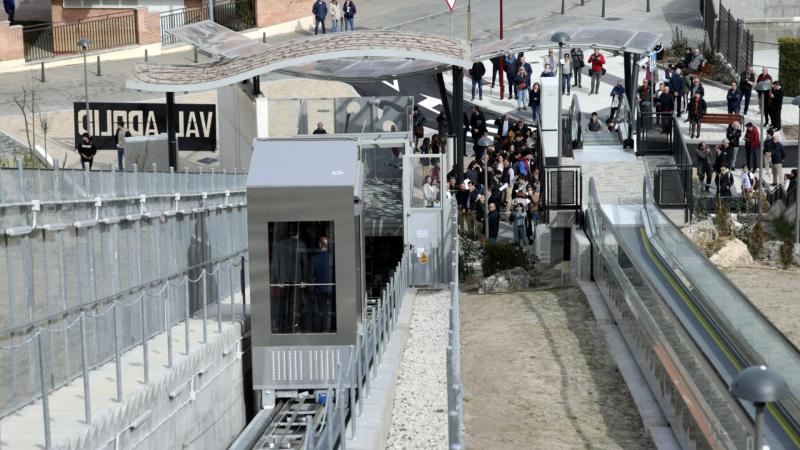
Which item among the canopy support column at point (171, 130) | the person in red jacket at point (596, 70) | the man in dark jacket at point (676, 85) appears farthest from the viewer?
the person in red jacket at point (596, 70)

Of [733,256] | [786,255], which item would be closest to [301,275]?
[733,256]

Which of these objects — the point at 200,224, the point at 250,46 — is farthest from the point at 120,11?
the point at 200,224

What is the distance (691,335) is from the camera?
716 inches

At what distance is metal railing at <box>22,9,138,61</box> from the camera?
2148 inches

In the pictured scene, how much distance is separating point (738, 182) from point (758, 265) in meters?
8.34

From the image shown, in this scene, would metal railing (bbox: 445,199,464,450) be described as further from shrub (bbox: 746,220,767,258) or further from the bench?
the bench

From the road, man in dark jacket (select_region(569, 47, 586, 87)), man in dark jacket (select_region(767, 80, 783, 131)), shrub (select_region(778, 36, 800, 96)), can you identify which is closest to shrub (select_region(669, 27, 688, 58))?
the road

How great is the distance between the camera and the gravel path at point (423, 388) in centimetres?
1848

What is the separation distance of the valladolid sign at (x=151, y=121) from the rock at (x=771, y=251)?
1825 cm

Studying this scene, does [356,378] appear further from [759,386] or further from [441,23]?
[441,23]

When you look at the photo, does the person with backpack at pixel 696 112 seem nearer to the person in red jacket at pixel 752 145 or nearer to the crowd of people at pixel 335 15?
the person in red jacket at pixel 752 145

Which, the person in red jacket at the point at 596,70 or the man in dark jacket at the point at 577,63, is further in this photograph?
the man in dark jacket at the point at 577,63

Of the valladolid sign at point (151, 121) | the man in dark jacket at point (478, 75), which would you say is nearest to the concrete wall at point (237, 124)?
the valladolid sign at point (151, 121)

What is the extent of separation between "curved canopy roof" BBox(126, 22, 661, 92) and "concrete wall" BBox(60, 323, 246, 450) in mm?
11647
